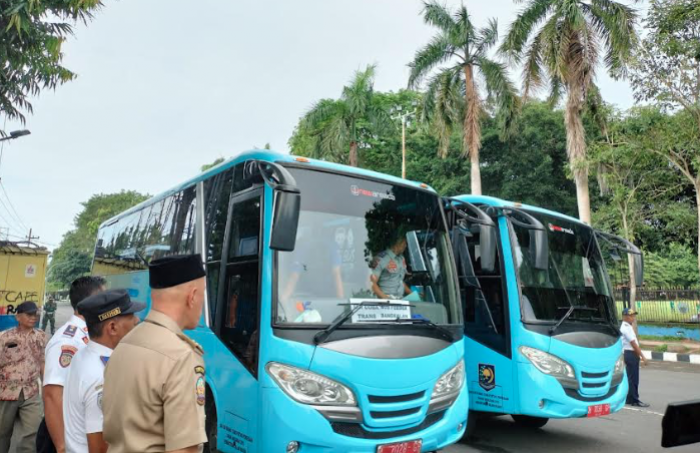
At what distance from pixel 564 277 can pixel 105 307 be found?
4.98 meters

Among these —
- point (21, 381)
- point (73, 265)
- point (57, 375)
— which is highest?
point (73, 265)

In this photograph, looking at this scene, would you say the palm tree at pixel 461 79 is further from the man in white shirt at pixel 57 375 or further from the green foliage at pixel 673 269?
the green foliage at pixel 673 269

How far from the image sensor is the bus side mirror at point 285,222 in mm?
3760

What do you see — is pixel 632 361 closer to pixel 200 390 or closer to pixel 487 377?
pixel 487 377

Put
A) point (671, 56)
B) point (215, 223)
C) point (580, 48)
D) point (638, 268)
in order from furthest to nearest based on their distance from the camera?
point (580, 48)
point (671, 56)
point (638, 268)
point (215, 223)

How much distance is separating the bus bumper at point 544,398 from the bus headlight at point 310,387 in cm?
239

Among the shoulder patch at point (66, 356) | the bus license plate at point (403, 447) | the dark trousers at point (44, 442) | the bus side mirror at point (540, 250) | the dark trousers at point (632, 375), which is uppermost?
the bus side mirror at point (540, 250)

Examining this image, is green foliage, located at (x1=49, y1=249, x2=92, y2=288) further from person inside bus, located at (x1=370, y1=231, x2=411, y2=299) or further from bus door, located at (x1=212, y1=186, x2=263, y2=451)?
person inside bus, located at (x1=370, y1=231, x2=411, y2=299)

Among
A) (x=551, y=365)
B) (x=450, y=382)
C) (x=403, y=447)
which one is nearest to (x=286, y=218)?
(x=403, y=447)

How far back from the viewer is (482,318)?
20.5 feet

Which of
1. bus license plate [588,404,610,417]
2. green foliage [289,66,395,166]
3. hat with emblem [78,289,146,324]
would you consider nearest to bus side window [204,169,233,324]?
hat with emblem [78,289,146,324]

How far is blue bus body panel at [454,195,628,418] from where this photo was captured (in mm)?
5602

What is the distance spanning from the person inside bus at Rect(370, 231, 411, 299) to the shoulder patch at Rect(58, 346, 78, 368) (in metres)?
2.27

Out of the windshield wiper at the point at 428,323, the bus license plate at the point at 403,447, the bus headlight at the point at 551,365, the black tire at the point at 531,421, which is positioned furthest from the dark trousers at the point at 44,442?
the black tire at the point at 531,421
